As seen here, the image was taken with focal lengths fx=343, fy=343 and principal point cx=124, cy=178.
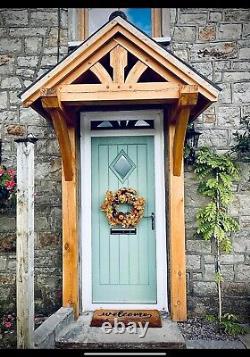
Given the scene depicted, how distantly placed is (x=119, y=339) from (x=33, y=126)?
2640 mm

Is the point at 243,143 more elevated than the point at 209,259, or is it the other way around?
the point at 243,143

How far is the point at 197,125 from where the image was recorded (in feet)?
13.8

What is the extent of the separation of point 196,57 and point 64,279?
3.04 m

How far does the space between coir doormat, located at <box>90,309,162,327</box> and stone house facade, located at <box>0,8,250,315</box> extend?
23.2 inches

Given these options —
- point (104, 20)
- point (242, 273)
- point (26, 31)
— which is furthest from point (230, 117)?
point (26, 31)

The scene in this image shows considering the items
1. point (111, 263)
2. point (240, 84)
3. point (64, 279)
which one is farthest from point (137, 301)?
point (240, 84)

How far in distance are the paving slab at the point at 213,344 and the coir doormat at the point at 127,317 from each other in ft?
1.22

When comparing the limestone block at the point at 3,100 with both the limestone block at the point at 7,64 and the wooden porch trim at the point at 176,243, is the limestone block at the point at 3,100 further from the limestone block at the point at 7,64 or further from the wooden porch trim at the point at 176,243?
the wooden porch trim at the point at 176,243

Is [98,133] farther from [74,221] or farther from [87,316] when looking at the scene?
[87,316]

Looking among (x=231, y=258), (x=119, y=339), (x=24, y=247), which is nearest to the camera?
(x=24, y=247)

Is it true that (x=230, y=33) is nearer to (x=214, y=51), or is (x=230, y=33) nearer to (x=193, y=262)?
(x=214, y=51)

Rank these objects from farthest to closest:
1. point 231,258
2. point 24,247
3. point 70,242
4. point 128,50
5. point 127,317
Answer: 1. point 231,258
2. point 70,242
3. point 127,317
4. point 128,50
5. point 24,247

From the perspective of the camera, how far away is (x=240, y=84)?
13.8ft

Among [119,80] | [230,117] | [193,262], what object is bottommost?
[193,262]
